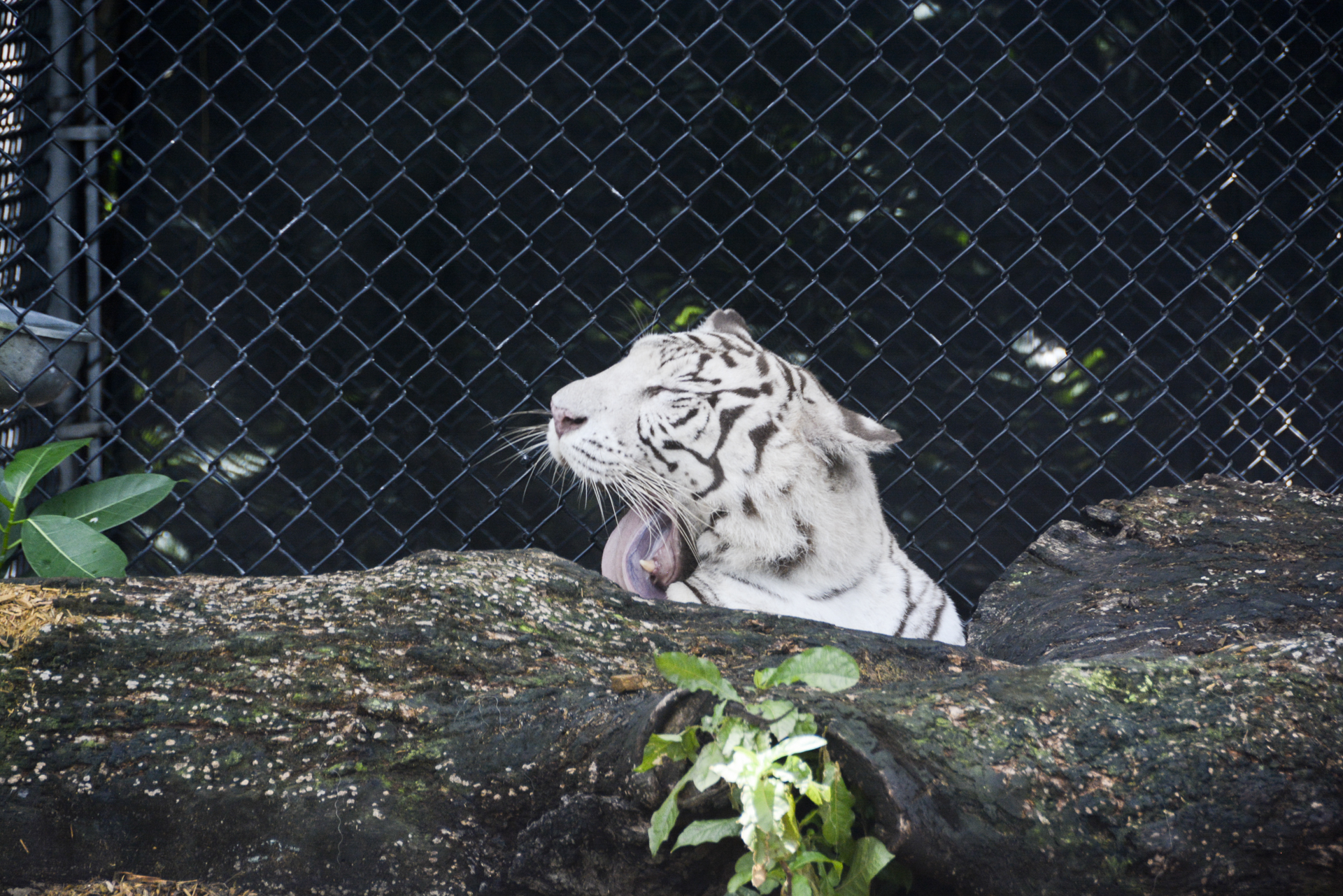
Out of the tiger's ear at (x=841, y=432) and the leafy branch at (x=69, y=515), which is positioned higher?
the tiger's ear at (x=841, y=432)

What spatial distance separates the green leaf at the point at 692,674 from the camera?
1.87 feet

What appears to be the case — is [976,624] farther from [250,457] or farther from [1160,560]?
[250,457]

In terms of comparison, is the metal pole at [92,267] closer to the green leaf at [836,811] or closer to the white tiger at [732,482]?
the white tiger at [732,482]

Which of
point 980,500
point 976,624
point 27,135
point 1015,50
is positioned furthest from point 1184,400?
point 27,135

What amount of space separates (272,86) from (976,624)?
2.05 m

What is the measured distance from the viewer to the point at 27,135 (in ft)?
7.07

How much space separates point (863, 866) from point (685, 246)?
2025 mm

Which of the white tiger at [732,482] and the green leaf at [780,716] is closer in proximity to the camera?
the green leaf at [780,716]

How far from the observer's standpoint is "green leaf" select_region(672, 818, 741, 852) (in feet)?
1.80

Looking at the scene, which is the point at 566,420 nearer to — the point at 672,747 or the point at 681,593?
the point at 681,593

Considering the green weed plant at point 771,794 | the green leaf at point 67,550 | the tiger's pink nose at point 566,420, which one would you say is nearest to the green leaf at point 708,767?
the green weed plant at point 771,794

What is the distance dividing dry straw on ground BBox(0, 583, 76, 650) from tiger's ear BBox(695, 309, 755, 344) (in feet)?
3.84

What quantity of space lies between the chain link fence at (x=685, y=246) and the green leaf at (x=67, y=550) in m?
0.79

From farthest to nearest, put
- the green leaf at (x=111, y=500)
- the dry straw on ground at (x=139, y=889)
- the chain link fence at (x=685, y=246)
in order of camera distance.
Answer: the chain link fence at (x=685, y=246) < the green leaf at (x=111, y=500) < the dry straw on ground at (x=139, y=889)
